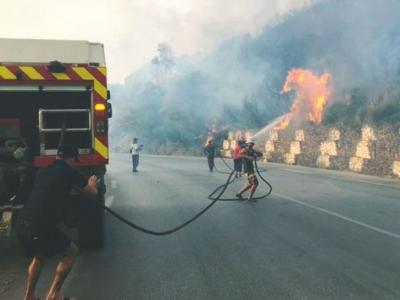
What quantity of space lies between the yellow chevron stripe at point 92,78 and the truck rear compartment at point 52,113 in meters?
0.19

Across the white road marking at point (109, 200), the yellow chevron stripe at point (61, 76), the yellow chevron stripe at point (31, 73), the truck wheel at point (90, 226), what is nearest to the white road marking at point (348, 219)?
the white road marking at point (109, 200)

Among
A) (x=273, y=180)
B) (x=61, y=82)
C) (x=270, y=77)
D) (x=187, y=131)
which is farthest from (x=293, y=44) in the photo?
(x=61, y=82)

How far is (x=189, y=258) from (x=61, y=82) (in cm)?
284

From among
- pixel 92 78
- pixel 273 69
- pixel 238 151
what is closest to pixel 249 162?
pixel 238 151

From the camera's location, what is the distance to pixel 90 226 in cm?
688

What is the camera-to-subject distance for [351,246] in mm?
6957

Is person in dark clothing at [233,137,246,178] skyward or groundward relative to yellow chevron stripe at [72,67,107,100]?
groundward

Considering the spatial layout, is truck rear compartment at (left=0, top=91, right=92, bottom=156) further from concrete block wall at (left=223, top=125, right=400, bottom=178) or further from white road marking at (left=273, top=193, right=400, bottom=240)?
concrete block wall at (left=223, top=125, right=400, bottom=178)

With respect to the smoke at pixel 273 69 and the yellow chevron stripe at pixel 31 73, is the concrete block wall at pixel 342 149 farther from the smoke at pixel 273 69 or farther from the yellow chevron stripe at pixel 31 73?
the yellow chevron stripe at pixel 31 73

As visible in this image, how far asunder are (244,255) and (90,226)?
7.14 ft

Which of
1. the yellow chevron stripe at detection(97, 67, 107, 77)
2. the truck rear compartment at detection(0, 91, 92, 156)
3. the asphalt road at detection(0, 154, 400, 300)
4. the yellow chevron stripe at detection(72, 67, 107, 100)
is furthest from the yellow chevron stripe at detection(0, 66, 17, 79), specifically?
the asphalt road at detection(0, 154, 400, 300)

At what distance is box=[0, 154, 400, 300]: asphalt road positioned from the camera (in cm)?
513

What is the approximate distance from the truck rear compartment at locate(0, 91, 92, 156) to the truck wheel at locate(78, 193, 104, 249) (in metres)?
0.85

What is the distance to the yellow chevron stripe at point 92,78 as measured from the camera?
21.1ft
